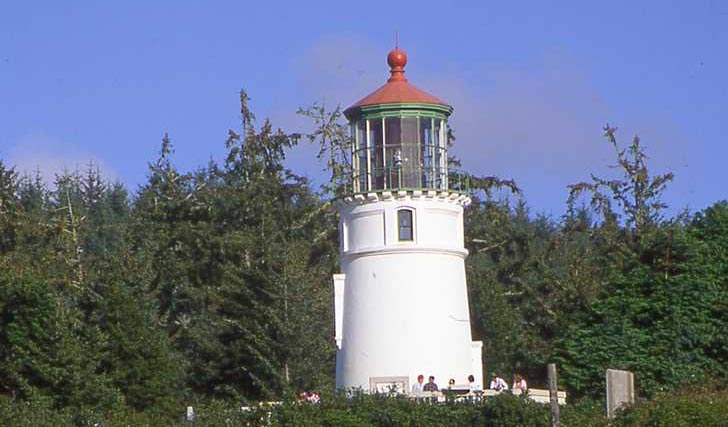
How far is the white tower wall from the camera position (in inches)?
1351

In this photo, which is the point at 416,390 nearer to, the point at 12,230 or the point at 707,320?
the point at 707,320

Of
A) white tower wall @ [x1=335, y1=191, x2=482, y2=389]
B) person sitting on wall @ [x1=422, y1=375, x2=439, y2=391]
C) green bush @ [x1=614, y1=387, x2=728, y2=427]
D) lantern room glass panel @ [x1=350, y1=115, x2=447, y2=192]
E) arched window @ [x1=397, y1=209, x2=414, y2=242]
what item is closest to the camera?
green bush @ [x1=614, y1=387, x2=728, y2=427]

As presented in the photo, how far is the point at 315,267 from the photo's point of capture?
51.5 m

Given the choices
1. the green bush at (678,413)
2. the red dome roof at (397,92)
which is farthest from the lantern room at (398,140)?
the green bush at (678,413)

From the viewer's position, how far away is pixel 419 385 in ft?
110

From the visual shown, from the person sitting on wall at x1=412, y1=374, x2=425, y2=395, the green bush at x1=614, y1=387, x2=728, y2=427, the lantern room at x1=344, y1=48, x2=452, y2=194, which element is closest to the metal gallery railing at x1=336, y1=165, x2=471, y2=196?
the lantern room at x1=344, y1=48, x2=452, y2=194

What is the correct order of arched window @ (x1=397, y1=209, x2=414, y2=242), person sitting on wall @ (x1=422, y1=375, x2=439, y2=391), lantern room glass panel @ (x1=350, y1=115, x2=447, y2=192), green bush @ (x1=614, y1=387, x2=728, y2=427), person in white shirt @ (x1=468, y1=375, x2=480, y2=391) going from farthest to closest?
lantern room glass panel @ (x1=350, y1=115, x2=447, y2=192) → arched window @ (x1=397, y1=209, x2=414, y2=242) → person in white shirt @ (x1=468, y1=375, x2=480, y2=391) → person sitting on wall @ (x1=422, y1=375, x2=439, y2=391) → green bush @ (x1=614, y1=387, x2=728, y2=427)

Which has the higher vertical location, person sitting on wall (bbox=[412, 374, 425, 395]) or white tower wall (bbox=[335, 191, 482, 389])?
white tower wall (bbox=[335, 191, 482, 389])

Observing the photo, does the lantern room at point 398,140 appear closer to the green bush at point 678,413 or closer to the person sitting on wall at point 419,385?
the person sitting on wall at point 419,385

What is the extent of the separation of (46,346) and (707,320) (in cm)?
1445

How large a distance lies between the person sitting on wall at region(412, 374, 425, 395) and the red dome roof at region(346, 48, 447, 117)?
5.58 m

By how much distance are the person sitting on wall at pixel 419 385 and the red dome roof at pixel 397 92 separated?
5580 mm

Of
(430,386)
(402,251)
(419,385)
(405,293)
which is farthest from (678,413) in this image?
(402,251)

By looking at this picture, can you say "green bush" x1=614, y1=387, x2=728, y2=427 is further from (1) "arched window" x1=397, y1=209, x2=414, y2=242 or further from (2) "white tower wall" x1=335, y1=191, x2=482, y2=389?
(1) "arched window" x1=397, y1=209, x2=414, y2=242
